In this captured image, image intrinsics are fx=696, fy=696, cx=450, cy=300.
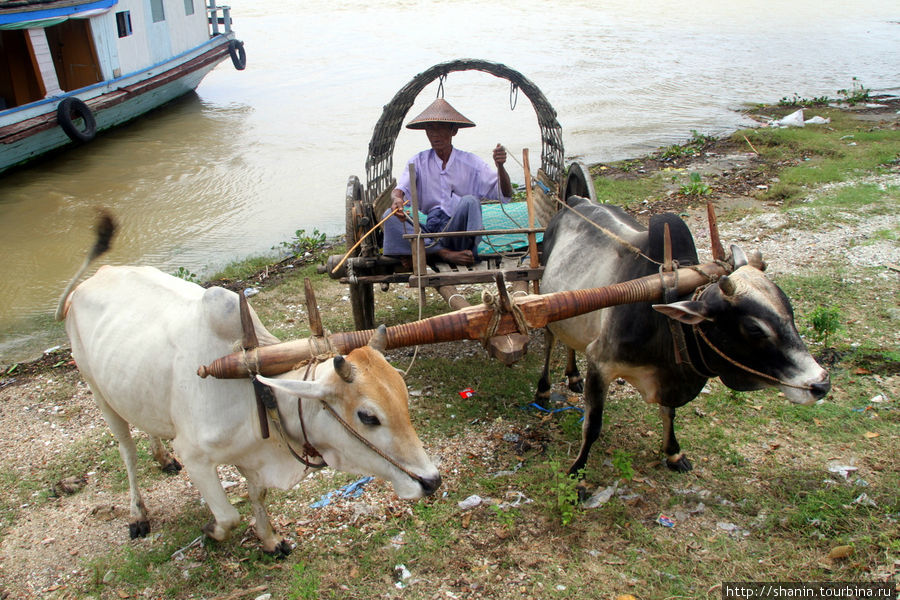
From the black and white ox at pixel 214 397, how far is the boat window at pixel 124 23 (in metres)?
12.7

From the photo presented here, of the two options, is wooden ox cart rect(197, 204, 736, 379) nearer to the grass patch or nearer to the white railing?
the grass patch

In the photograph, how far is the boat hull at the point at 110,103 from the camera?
11805mm

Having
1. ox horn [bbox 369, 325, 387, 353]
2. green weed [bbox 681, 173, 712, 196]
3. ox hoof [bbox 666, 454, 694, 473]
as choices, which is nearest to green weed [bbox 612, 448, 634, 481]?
ox hoof [bbox 666, 454, 694, 473]

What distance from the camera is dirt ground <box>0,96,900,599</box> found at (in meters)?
3.81

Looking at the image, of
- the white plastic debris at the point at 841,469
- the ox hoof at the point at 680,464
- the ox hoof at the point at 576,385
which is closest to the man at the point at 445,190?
the ox hoof at the point at 576,385

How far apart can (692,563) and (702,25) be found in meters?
29.1

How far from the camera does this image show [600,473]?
4242 millimetres

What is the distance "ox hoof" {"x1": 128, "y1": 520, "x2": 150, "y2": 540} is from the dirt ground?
47mm

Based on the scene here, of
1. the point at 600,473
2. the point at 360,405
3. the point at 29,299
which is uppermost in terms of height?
the point at 360,405

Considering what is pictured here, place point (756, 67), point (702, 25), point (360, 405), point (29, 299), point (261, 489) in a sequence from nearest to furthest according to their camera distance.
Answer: point (360, 405) < point (261, 489) < point (29, 299) < point (756, 67) < point (702, 25)

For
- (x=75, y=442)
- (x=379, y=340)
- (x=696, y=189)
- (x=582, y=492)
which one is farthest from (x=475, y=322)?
(x=696, y=189)

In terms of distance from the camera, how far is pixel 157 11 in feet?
52.7

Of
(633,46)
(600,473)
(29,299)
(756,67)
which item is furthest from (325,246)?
(633,46)

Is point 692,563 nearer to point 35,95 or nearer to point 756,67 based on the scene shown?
point 35,95
